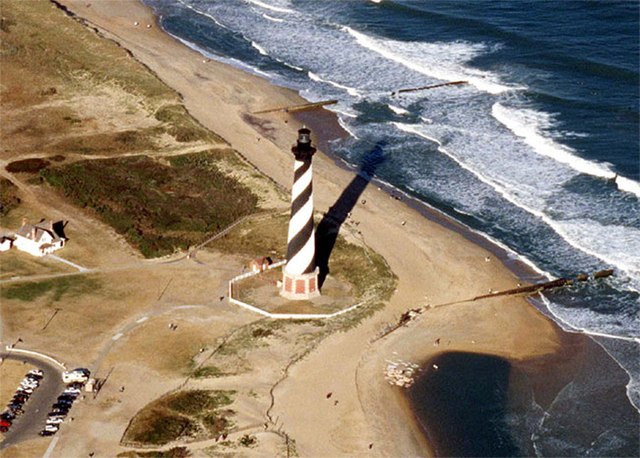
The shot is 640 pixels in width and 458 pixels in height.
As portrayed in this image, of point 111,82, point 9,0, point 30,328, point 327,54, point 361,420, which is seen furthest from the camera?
point 9,0

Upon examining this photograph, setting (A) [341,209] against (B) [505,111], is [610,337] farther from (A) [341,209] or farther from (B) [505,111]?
(B) [505,111]

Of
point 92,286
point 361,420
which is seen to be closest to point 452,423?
point 361,420

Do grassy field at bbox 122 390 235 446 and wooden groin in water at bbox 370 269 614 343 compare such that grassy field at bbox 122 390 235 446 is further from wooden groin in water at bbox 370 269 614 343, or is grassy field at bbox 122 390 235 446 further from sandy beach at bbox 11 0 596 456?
wooden groin in water at bbox 370 269 614 343

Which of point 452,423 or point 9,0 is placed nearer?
point 452,423

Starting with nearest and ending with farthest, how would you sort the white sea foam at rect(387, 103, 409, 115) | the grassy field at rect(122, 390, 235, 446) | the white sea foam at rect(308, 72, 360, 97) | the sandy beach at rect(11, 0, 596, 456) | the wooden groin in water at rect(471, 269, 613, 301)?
the grassy field at rect(122, 390, 235, 446), the sandy beach at rect(11, 0, 596, 456), the wooden groin in water at rect(471, 269, 613, 301), the white sea foam at rect(387, 103, 409, 115), the white sea foam at rect(308, 72, 360, 97)

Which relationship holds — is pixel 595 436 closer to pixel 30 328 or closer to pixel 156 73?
pixel 30 328

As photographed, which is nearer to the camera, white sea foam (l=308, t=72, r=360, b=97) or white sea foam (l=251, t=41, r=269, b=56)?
white sea foam (l=308, t=72, r=360, b=97)

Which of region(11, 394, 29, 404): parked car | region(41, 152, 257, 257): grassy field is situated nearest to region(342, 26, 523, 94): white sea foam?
region(41, 152, 257, 257): grassy field
